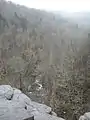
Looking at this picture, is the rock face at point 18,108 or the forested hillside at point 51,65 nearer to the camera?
the rock face at point 18,108

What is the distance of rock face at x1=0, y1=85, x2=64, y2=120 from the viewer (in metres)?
6.55

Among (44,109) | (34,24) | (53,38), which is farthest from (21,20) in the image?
(44,109)

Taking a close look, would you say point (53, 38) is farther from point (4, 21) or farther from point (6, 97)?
point (6, 97)

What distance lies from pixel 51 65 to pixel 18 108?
52.1 ft

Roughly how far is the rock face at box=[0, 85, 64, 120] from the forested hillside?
572 centimetres

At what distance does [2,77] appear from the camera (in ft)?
54.5

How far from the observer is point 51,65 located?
74.6 feet

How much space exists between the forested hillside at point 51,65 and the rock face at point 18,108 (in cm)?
572

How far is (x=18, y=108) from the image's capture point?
22.8ft

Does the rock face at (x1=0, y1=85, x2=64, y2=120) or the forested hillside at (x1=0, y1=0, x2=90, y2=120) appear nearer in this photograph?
the rock face at (x1=0, y1=85, x2=64, y2=120)

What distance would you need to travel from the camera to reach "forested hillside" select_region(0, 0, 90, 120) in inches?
568

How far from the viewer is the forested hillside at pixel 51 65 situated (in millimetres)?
14422

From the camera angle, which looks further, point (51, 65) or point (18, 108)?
point (51, 65)

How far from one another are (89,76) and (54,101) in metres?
2.84
